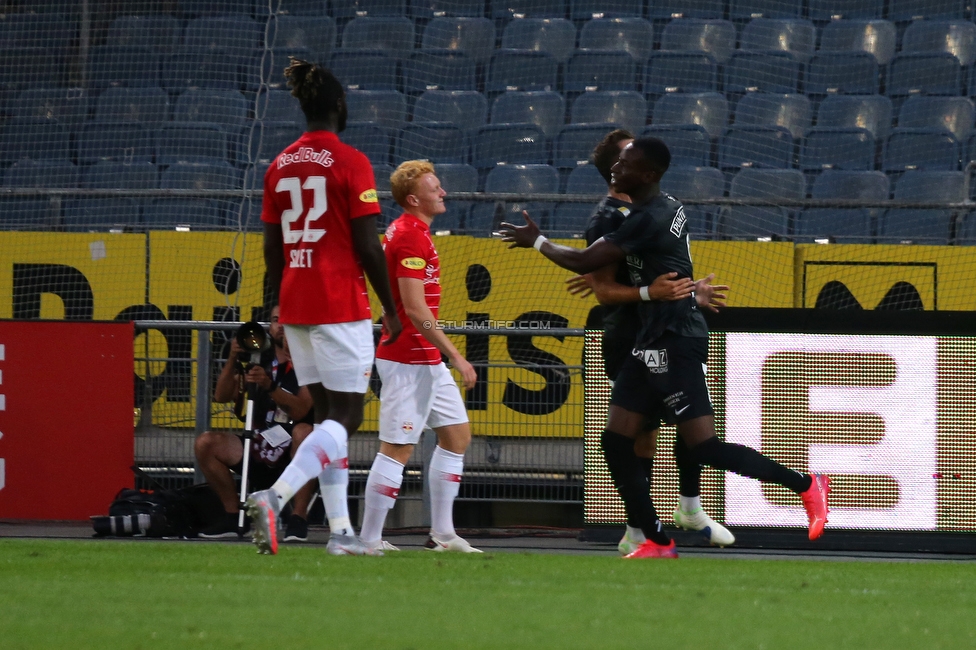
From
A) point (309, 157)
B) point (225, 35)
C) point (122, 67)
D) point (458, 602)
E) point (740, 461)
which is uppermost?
point (225, 35)

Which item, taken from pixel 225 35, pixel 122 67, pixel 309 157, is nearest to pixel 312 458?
pixel 309 157

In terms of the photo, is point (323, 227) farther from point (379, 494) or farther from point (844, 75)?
point (844, 75)

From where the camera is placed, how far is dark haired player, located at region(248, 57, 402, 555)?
5.32m

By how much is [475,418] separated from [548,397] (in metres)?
0.55

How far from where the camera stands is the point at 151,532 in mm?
7719

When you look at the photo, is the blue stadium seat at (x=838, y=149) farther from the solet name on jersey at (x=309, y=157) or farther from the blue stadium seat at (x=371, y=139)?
the solet name on jersey at (x=309, y=157)

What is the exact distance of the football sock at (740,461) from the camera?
5812mm

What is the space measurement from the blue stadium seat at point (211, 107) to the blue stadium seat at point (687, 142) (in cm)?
438

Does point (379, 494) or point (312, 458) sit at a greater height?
point (312, 458)

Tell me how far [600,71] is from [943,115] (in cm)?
370

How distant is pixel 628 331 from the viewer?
6316 mm

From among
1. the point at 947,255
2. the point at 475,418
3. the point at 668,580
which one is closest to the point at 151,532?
the point at 475,418

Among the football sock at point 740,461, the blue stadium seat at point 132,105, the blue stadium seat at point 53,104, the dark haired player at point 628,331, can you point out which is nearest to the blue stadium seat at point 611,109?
the blue stadium seat at point 132,105

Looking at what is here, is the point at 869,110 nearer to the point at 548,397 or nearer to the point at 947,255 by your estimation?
the point at 947,255
